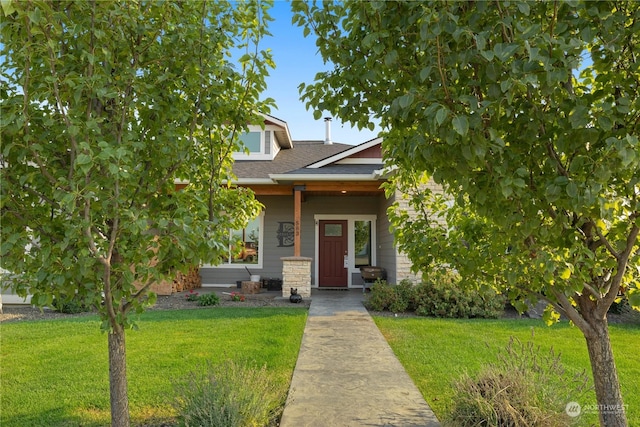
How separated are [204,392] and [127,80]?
2.28 m

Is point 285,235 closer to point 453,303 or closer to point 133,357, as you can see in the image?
point 453,303

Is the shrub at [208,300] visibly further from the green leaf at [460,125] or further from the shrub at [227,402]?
the green leaf at [460,125]

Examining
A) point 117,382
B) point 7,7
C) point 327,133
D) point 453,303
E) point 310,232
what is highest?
point 327,133

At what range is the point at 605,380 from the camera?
7.42ft

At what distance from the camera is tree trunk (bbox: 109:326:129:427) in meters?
2.66

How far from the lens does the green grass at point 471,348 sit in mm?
4152

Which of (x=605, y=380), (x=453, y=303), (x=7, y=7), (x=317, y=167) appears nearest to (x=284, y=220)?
(x=317, y=167)

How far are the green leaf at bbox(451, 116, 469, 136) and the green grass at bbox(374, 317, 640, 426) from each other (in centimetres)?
259

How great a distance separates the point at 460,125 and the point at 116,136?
6.38ft

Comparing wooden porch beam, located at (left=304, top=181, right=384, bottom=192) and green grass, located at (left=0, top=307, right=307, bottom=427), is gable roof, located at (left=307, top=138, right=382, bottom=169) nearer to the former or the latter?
A: wooden porch beam, located at (left=304, top=181, right=384, bottom=192)

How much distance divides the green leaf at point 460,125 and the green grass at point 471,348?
2.59 metres

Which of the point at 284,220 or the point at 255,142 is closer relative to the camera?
the point at 284,220

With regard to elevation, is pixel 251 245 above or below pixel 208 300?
above

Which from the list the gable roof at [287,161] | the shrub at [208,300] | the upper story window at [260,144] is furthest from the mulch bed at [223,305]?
the upper story window at [260,144]
